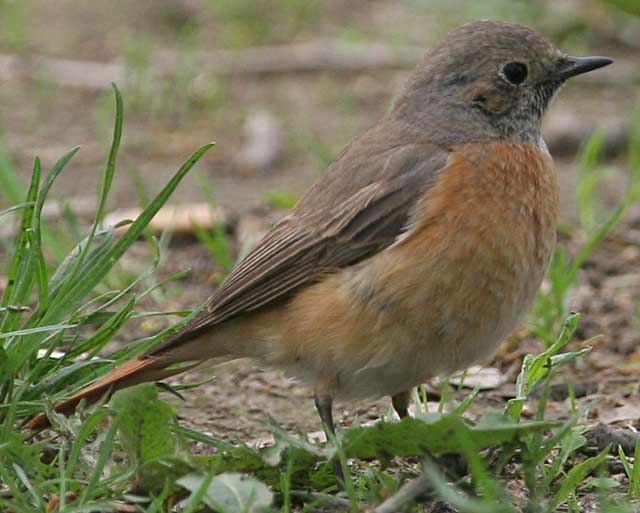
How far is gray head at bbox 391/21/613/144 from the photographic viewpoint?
544 cm

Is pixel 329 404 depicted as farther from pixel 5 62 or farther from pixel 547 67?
pixel 5 62

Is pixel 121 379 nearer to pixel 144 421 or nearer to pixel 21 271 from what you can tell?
pixel 21 271

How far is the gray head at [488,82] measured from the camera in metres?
5.44

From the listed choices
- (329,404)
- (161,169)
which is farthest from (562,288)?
(161,169)

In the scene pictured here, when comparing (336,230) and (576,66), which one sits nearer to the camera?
(336,230)

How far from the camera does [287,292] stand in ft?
16.6

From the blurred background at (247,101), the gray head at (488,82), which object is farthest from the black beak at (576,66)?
the blurred background at (247,101)

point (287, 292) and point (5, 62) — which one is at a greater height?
point (287, 292)

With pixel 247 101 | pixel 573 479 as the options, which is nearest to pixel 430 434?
pixel 573 479

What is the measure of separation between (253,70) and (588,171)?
3.35 m

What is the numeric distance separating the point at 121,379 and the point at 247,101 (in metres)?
5.17

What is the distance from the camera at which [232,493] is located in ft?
12.8

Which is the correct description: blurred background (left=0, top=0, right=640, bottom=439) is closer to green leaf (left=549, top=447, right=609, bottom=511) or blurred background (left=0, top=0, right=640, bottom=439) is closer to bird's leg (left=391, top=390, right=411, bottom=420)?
bird's leg (left=391, top=390, right=411, bottom=420)

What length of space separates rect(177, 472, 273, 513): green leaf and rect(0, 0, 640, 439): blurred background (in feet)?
8.04
